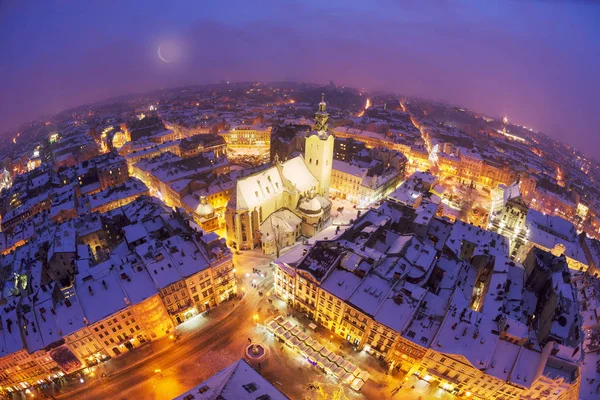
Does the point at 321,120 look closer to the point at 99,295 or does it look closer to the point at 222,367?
the point at 222,367

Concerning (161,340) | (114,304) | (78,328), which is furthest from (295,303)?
(78,328)

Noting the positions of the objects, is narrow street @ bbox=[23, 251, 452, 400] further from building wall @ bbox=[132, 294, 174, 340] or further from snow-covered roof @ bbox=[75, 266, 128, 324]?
snow-covered roof @ bbox=[75, 266, 128, 324]

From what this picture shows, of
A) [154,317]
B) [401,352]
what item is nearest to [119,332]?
[154,317]

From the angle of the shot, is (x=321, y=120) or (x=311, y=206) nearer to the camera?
(x=321, y=120)

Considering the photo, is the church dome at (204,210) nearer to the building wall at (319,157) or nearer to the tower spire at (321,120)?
the building wall at (319,157)

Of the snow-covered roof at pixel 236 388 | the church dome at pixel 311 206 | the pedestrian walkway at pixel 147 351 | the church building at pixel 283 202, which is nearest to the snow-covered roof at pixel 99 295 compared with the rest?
the pedestrian walkway at pixel 147 351

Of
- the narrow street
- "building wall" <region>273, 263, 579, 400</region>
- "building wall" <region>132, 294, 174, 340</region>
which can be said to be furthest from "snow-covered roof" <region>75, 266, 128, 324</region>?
"building wall" <region>273, 263, 579, 400</region>

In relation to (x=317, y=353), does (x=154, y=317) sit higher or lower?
higher
